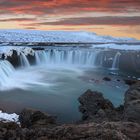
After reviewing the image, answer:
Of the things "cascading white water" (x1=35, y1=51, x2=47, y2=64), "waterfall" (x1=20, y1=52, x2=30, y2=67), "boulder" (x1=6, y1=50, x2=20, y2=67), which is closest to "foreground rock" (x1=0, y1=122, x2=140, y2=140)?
"boulder" (x1=6, y1=50, x2=20, y2=67)

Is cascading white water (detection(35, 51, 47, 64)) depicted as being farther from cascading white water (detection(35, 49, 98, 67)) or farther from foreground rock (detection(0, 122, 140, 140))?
foreground rock (detection(0, 122, 140, 140))

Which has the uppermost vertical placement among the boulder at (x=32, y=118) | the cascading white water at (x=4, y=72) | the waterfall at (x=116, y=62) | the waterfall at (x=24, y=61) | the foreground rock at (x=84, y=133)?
the foreground rock at (x=84, y=133)

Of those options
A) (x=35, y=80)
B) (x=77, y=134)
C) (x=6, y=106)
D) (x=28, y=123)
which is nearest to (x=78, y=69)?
(x=35, y=80)

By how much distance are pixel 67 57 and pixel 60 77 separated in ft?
46.8

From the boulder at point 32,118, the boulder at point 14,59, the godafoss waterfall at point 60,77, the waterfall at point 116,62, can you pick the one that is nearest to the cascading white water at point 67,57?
the godafoss waterfall at point 60,77

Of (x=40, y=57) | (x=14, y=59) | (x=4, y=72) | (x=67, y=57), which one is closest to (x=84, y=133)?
(x=4, y=72)

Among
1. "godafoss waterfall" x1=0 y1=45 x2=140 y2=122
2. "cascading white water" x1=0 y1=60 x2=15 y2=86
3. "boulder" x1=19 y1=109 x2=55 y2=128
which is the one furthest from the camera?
"cascading white water" x1=0 y1=60 x2=15 y2=86

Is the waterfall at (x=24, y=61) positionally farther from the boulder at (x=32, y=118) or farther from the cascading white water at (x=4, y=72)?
the boulder at (x=32, y=118)

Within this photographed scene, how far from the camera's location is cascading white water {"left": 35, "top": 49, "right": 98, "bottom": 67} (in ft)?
164

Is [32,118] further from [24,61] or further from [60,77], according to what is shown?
[24,61]

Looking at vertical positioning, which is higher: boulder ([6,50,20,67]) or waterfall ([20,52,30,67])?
boulder ([6,50,20,67])

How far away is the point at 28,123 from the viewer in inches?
556

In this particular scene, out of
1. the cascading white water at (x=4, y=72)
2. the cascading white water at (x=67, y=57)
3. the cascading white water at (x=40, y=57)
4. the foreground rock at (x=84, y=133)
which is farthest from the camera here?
the cascading white water at (x=67, y=57)

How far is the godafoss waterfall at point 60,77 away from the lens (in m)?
24.1
